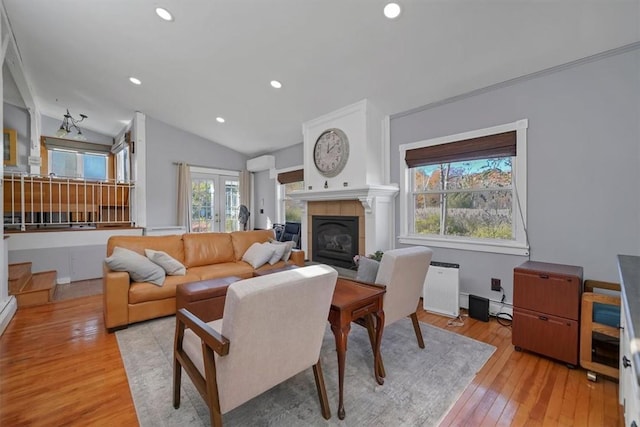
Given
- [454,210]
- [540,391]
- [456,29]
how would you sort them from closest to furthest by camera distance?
[540,391]
[456,29]
[454,210]

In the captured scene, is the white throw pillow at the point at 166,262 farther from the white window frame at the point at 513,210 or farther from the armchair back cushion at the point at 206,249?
the white window frame at the point at 513,210

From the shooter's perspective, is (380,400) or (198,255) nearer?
(380,400)

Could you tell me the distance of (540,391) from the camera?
1.86 metres

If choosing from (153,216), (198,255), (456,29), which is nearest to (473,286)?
(456,29)

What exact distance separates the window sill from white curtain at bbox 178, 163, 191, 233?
4738mm

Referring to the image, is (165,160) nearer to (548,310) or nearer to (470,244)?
(470,244)

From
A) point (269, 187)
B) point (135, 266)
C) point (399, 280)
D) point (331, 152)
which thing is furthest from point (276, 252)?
point (269, 187)

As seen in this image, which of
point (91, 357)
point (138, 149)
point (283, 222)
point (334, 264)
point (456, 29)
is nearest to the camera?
point (91, 357)

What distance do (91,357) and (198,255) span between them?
1.51m

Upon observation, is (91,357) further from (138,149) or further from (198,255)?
(138,149)

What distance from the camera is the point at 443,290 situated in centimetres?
313

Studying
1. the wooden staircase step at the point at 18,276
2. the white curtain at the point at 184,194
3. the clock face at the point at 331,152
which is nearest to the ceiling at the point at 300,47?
the clock face at the point at 331,152

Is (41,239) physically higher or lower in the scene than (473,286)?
higher

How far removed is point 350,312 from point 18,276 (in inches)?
175
